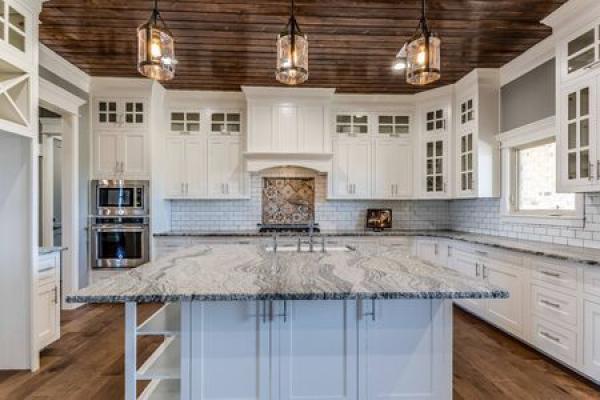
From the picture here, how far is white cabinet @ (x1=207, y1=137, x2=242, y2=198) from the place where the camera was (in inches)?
203

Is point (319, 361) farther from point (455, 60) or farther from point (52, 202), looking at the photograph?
point (52, 202)

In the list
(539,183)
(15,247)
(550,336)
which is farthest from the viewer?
(539,183)

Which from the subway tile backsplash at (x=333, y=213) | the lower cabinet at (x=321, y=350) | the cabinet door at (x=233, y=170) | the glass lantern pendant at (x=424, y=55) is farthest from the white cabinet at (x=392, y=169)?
the lower cabinet at (x=321, y=350)

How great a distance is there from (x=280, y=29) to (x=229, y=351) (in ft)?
8.78

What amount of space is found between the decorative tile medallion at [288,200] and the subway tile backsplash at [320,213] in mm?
87

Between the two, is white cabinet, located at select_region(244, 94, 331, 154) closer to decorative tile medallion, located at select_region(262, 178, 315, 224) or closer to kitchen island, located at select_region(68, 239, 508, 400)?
decorative tile medallion, located at select_region(262, 178, 315, 224)

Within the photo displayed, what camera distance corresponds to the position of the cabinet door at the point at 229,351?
1959 mm

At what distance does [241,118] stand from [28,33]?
8.77ft

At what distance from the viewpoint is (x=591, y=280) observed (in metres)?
2.56

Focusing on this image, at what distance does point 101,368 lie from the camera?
2959mm

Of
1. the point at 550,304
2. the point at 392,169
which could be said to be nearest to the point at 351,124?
the point at 392,169

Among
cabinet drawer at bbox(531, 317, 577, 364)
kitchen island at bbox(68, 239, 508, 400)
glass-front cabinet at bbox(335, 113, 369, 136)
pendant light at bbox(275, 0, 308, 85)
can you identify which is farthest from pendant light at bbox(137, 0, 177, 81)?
glass-front cabinet at bbox(335, 113, 369, 136)

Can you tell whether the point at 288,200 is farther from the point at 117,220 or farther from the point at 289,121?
the point at 117,220

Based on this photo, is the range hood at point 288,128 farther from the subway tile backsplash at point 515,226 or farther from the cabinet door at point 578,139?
the cabinet door at point 578,139
